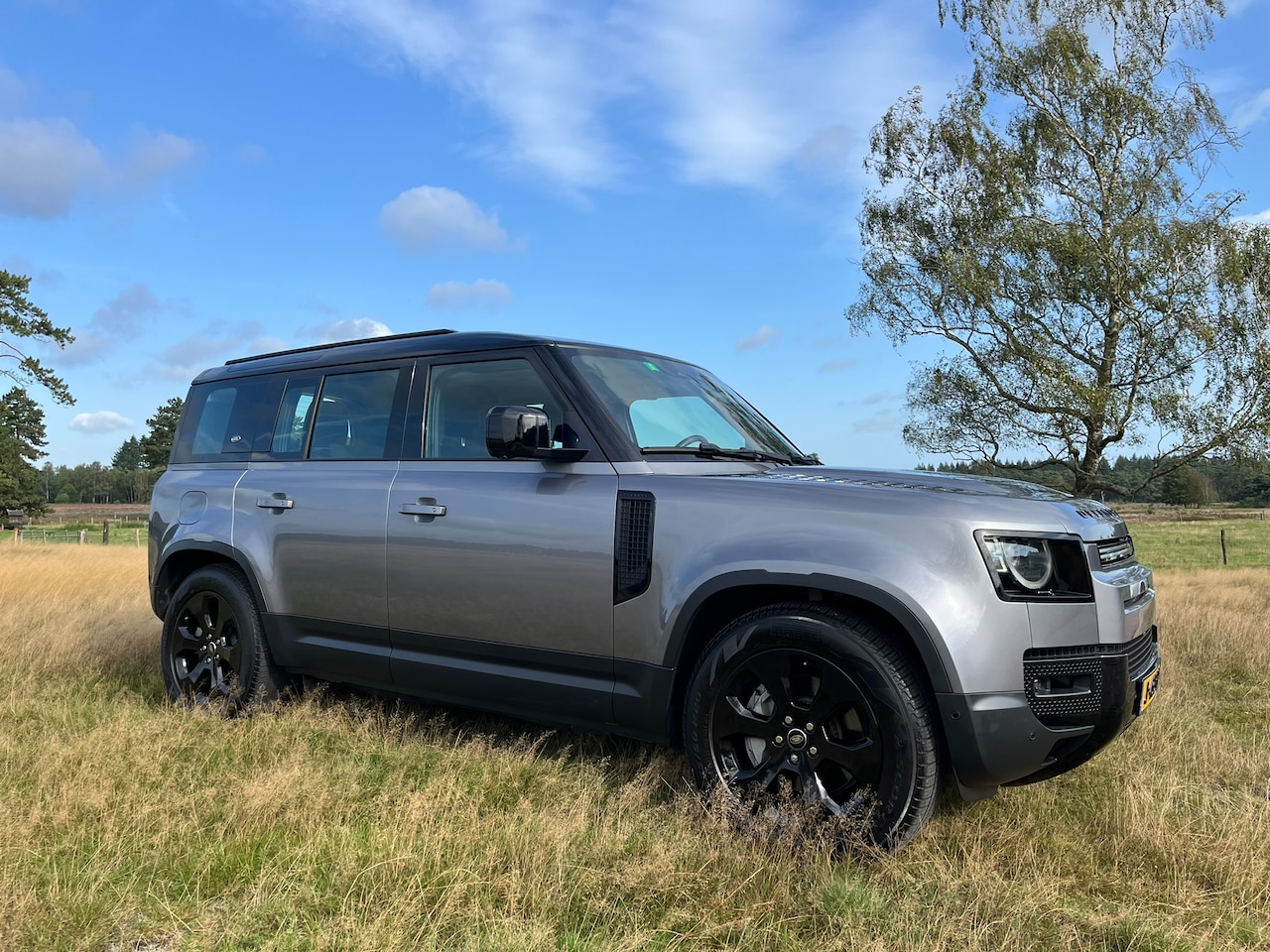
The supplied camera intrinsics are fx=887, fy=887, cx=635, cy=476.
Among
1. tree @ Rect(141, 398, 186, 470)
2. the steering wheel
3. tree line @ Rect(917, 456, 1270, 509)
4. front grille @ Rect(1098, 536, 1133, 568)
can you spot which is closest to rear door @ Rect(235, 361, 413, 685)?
the steering wheel

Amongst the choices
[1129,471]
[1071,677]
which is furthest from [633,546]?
[1129,471]

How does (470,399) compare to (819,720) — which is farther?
(470,399)

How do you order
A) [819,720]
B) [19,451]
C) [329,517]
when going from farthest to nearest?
[19,451] → [329,517] → [819,720]

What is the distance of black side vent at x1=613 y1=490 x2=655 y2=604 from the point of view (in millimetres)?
3387

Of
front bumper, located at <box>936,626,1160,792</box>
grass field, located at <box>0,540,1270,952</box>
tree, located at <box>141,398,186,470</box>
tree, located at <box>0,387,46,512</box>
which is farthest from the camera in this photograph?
tree, located at <box>141,398,186,470</box>

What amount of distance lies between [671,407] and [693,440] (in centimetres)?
25

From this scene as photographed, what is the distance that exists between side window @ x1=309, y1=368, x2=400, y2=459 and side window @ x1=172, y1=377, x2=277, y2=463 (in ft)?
1.46

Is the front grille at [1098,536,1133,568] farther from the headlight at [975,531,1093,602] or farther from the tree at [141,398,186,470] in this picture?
the tree at [141,398,186,470]

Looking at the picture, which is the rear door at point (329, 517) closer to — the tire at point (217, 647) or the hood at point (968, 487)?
the tire at point (217, 647)

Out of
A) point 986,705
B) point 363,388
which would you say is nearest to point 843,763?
point 986,705

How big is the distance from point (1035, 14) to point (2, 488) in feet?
145

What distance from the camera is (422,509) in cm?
403

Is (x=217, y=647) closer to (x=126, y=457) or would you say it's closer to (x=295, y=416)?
(x=295, y=416)

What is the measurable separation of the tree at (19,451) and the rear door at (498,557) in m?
36.7
